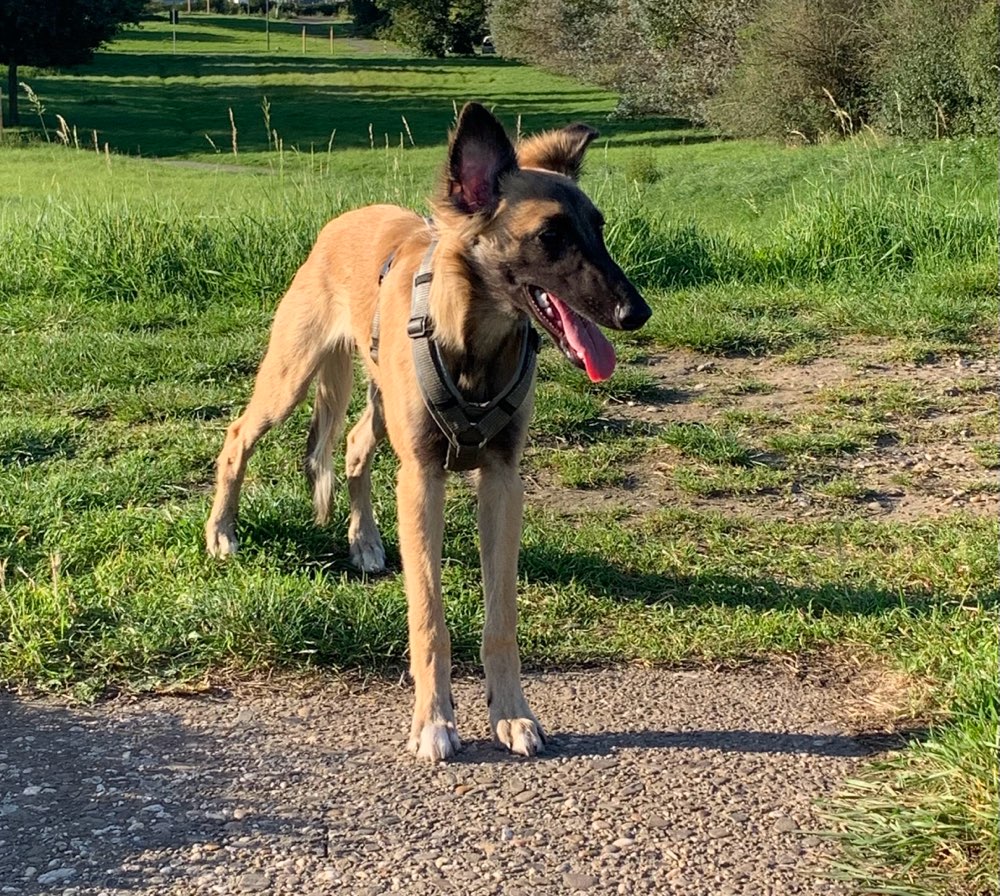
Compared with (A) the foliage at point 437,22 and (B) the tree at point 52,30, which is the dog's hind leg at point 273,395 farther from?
(A) the foliage at point 437,22

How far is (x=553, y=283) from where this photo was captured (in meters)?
3.50

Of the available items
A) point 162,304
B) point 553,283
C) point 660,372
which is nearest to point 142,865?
point 553,283

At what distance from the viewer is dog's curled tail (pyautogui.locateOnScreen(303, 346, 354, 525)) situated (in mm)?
4926

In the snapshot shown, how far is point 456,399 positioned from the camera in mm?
3631

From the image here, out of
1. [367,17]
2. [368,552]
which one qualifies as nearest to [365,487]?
[368,552]

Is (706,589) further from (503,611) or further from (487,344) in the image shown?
(487,344)

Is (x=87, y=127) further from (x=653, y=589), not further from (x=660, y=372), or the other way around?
(x=653, y=589)

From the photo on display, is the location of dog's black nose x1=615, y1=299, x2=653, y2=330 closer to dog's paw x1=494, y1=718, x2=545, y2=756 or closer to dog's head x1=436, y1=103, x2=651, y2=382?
dog's head x1=436, y1=103, x2=651, y2=382

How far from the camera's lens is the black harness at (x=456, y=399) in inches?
143

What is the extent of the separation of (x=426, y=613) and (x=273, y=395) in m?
1.71

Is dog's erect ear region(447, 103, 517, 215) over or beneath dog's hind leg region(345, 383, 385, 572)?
over

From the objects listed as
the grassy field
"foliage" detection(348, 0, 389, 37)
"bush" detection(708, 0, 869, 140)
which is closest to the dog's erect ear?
the grassy field

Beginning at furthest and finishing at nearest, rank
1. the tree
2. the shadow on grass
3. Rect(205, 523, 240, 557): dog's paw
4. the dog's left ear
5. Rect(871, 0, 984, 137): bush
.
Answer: the tree < Rect(871, 0, 984, 137): bush < Rect(205, 523, 240, 557): dog's paw < the shadow on grass < the dog's left ear

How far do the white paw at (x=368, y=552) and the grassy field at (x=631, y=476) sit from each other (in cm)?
6
